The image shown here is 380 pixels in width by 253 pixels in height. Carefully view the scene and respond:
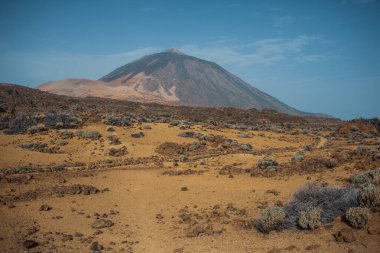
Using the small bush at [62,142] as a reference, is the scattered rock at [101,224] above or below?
below

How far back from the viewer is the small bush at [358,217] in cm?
673

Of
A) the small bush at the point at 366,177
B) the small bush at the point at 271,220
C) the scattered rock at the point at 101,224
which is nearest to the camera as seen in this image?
the small bush at the point at 271,220

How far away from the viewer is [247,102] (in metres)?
108

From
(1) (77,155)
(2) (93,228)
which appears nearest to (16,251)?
(2) (93,228)

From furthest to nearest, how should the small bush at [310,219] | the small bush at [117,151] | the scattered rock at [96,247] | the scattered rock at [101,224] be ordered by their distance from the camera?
1. the small bush at [117,151]
2. the scattered rock at [101,224]
3. the small bush at [310,219]
4. the scattered rock at [96,247]

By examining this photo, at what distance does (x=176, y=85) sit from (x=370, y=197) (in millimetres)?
104909

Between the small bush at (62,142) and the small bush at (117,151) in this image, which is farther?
the small bush at (62,142)

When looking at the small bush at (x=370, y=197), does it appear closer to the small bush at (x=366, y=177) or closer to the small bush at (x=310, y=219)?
the small bush at (x=310, y=219)

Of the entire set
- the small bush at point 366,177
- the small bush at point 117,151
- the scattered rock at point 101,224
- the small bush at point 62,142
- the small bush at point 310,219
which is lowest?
the scattered rock at point 101,224

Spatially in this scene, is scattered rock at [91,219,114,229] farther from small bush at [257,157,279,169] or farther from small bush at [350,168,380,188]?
small bush at [257,157,279,169]

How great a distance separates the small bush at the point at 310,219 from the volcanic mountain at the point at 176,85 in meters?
73.3

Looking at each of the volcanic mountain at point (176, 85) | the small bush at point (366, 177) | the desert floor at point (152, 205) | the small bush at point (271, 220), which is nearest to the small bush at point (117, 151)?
the desert floor at point (152, 205)

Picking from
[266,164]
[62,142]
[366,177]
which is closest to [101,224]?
[366,177]

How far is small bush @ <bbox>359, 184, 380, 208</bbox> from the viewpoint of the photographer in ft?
23.9
